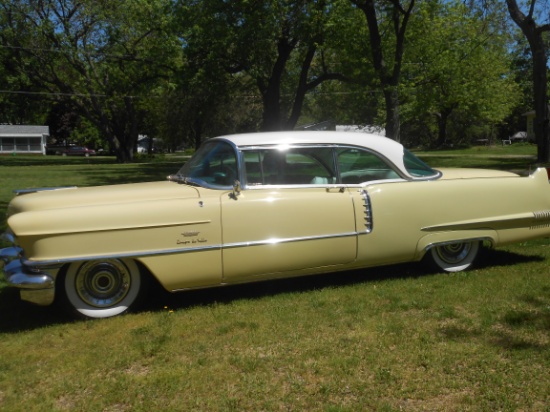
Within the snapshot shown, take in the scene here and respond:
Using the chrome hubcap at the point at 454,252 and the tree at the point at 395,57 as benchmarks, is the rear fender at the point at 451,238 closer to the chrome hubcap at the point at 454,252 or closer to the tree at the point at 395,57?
the chrome hubcap at the point at 454,252

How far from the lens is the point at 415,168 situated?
556cm

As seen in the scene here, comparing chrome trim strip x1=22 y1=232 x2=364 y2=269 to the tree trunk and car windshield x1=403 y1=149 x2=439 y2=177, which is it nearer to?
car windshield x1=403 y1=149 x2=439 y2=177

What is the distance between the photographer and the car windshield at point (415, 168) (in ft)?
18.1

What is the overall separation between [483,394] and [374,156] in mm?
2744

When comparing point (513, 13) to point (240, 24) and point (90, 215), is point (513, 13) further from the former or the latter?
point (90, 215)

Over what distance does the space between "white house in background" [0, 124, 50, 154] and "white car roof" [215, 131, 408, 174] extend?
67381 millimetres

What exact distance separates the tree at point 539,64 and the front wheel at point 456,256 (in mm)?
12820

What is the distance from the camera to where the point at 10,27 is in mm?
33250

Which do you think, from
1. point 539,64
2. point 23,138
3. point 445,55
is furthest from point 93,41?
point 23,138

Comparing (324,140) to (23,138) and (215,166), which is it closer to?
(215,166)

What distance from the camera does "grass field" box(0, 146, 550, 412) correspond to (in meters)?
3.21

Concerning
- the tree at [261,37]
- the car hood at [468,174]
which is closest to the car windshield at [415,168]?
the car hood at [468,174]

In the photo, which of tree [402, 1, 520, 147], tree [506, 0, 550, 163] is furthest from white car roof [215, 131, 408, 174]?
tree [402, 1, 520, 147]

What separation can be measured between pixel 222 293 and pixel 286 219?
3.38 ft
